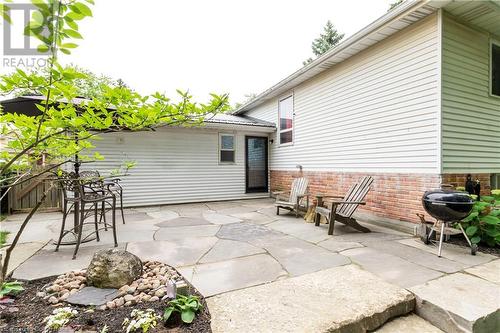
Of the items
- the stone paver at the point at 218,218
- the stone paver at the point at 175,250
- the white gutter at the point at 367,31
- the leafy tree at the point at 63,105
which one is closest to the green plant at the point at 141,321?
the leafy tree at the point at 63,105

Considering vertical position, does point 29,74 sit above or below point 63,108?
above

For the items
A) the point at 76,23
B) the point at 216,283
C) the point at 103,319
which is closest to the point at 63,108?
the point at 76,23

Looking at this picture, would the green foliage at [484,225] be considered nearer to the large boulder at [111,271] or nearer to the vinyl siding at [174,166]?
the large boulder at [111,271]

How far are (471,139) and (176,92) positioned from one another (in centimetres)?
511

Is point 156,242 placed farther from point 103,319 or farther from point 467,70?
point 467,70

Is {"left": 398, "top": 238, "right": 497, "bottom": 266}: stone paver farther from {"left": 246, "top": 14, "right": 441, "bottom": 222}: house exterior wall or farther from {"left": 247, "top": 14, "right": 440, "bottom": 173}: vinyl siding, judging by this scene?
{"left": 247, "top": 14, "right": 440, "bottom": 173}: vinyl siding

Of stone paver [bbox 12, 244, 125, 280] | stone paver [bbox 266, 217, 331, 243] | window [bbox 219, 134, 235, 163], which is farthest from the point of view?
window [bbox 219, 134, 235, 163]

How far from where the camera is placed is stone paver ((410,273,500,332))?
184 centimetres

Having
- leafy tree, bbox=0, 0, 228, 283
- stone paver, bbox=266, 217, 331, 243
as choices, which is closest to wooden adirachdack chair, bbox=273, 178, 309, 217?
stone paver, bbox=266, 217, 331, 243

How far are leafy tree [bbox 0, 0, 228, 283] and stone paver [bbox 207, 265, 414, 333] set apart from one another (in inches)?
57.9

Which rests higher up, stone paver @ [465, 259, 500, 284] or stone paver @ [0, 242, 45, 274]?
stone paver @ [465, 259, 500, 284]

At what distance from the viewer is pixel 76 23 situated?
0.96 metres

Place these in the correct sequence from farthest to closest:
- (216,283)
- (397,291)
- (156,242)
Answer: (156,242) → (216,283) → (397,291)

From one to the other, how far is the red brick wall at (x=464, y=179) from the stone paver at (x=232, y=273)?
10.4ft
